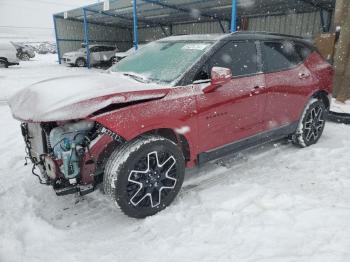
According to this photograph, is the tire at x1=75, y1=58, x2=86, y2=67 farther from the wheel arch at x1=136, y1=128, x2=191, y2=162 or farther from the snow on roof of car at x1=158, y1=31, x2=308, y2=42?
the wheel arch at x1=136, y1=128, x2=191, y2=162

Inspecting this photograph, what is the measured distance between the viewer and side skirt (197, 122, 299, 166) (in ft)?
11.3

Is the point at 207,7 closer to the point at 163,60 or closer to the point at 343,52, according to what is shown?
the point at 343,52

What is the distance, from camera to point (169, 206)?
10.5 ft

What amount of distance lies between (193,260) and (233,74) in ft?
6.84

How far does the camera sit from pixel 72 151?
8.76 ft

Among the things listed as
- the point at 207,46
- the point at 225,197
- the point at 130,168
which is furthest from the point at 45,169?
the point at 207,46

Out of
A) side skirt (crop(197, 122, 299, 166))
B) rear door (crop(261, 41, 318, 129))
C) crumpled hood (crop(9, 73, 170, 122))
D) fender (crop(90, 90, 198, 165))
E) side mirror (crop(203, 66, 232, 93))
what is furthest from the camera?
rear door (crop(261, 41, 318, 129))

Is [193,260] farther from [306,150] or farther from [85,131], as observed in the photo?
[306,150]

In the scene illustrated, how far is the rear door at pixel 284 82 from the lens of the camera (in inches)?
156

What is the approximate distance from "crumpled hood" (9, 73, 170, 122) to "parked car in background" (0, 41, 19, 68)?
17899 mm

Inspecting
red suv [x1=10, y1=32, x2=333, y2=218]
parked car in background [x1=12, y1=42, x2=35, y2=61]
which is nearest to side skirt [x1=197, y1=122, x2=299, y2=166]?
red suv [x1=10, y1=32, x2=333, y2=218]

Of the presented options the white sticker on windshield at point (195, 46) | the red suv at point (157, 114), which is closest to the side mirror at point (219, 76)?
the red suv at point (157, 114)

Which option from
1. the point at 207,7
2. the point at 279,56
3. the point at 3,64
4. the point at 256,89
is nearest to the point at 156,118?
the point at 256,89

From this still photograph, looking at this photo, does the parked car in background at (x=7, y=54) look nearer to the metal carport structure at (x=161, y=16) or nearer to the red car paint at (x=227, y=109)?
the metal carport structure at (x=161, y=16)
